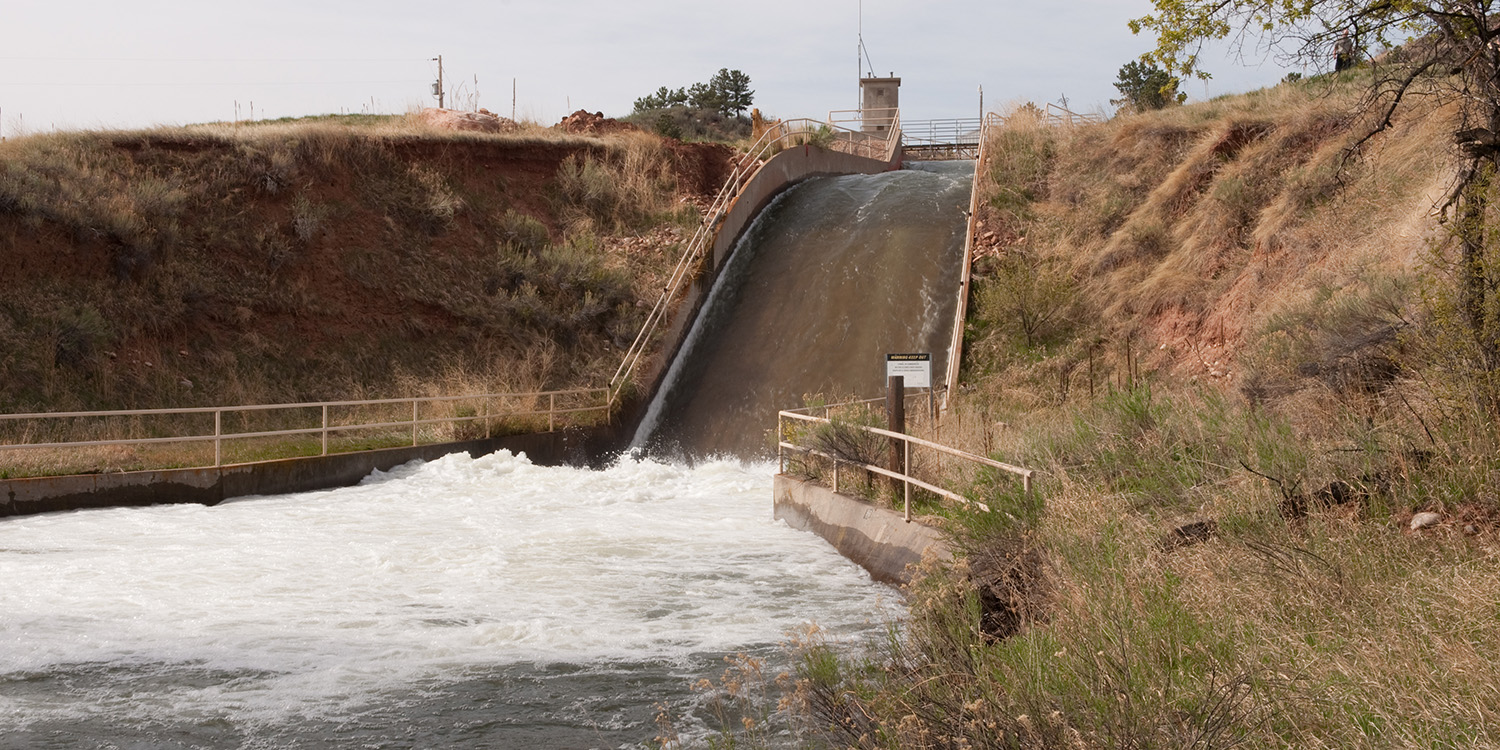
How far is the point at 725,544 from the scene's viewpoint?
12.8 metres

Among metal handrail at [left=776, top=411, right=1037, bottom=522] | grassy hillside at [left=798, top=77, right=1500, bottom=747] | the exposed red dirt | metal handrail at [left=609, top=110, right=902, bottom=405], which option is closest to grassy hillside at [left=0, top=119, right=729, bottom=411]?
metal handrail at [left=609, top=110, right=902, bottom=405]

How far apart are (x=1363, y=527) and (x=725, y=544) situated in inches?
290

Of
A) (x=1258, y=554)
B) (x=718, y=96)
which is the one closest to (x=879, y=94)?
(x=718, y=96)

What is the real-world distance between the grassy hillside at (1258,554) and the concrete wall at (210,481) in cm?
902

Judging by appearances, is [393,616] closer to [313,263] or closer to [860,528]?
[860,528]

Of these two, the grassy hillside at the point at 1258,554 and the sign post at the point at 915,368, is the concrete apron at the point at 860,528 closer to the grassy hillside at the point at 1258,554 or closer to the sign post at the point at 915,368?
the grassy hillside at the point at 1258,554

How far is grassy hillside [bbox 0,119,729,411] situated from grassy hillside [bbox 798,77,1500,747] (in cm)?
1193

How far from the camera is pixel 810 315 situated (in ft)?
74.9

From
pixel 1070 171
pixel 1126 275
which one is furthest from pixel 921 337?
pixel 1070 171

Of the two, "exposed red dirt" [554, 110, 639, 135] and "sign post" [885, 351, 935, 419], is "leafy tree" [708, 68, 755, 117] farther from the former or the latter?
"sign post" [885, 351, 935, 419]

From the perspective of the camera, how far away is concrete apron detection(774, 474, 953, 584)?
1022 centimetres

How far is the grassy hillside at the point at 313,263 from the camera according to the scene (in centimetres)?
2091

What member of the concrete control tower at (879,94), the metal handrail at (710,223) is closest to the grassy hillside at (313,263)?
the metal handrail at (710,223)

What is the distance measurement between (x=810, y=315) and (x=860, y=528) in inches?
453
